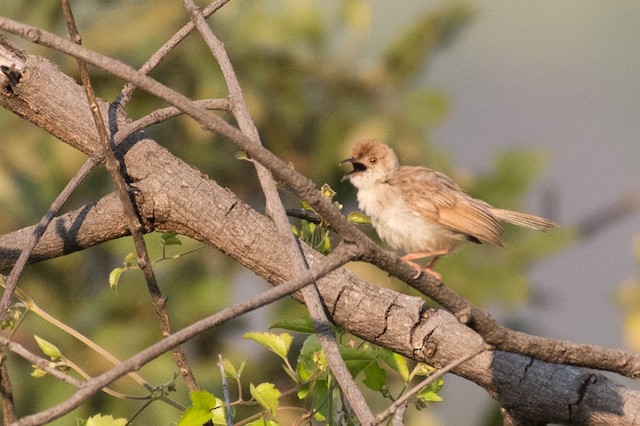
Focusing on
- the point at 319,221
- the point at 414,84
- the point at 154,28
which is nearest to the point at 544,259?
the point at 414,84

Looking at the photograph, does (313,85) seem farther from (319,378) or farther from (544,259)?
(319,378)

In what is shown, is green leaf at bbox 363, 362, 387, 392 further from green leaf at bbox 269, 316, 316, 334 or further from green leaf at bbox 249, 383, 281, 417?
green leaf at bbox 249, 383, 281, 417

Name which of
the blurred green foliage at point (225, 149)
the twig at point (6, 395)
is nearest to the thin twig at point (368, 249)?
the twig at point (6, 395)

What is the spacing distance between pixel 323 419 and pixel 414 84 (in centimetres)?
463

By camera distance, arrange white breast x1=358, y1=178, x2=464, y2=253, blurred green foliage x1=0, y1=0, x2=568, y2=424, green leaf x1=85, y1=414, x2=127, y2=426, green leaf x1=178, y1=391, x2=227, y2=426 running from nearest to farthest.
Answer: green leaf x1=178, y1=391, x2=227, y2=426, green leaf x1=85, y1=414, x2=127, y2=426, white breast x1=358, y1=178, x2=464, y2=253, blurred green foliage x1=0, y1=0, x2=568, y2=424

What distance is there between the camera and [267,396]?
2107 millimetres

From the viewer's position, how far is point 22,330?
567cm

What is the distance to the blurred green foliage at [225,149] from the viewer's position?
566 centimetres

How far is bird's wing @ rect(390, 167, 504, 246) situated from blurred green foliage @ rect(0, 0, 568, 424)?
73.5 inches

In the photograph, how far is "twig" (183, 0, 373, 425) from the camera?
2062mm

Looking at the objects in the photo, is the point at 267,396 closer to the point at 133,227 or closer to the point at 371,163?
the point at 133,227

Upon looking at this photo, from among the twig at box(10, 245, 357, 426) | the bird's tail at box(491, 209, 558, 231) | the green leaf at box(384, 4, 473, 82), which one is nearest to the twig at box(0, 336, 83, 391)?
the twig at box(10, 245, 357, 426)

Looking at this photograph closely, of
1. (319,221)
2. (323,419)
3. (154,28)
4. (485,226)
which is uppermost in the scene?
(154,28)

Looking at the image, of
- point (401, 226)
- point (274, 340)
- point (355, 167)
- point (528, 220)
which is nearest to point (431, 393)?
point (274, 340)
